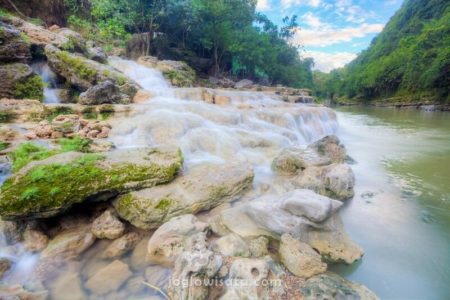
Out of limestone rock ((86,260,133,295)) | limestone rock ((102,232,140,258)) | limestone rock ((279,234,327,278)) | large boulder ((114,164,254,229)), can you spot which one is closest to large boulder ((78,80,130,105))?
large boulder ((114,164,254,229))

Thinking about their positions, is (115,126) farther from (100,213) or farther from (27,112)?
(100,213)

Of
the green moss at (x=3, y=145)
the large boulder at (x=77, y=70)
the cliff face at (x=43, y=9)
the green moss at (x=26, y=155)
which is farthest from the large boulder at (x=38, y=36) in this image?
the green moss at (x=26, y=155)

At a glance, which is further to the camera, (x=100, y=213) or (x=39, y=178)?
(x=100, y=213)

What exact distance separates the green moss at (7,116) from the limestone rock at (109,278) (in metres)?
5.87

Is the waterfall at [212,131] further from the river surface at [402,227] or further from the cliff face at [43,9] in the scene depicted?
the cliff face at [43,9]

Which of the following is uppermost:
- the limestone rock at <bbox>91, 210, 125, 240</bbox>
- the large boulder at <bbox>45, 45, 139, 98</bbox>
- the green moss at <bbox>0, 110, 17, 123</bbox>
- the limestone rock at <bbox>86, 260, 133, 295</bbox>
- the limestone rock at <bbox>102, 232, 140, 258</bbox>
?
the large boulder at <bbox>45, 45, 139, 98</bbox>

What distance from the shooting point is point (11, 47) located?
8219 mm

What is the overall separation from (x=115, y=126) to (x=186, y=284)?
212 inches

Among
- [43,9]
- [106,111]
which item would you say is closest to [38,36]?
[106,111]

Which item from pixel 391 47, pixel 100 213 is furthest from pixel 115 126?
pixel 391 47

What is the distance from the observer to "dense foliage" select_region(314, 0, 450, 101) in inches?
1187

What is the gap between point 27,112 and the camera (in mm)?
6434

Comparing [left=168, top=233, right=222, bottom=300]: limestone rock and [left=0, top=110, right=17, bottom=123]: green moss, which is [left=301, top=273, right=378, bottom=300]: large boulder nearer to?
[left=168, top=233, right=222, bottom=300]: limestone rock

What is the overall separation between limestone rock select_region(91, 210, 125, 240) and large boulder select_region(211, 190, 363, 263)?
1618 mm
